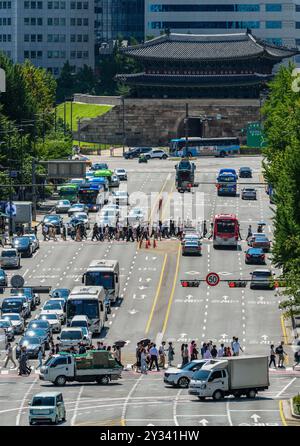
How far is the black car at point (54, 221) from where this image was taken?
154450mm

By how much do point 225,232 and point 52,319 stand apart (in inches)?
1579

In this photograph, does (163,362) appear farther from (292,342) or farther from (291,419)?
(291,419)

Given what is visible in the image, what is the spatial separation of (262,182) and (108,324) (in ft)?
291

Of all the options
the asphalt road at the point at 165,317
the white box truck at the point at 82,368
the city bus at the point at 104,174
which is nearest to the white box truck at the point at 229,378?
the asphalt road at the point at 165,317

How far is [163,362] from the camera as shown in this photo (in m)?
95.2

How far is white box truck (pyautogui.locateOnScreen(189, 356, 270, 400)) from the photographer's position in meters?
77.9

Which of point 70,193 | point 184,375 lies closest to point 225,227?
point 70,193

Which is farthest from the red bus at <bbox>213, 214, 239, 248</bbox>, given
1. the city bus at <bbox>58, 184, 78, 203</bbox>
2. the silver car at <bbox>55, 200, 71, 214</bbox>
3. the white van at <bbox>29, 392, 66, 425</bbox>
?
the white van at <bbox>29, 392, 66, 425</bbox>

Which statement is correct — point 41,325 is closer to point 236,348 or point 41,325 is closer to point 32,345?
point 32,345

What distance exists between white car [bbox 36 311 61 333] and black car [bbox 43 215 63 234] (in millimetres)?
45836

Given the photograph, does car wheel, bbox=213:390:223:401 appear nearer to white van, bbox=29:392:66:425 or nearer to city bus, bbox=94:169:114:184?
white van, bbox=29:392:66:425

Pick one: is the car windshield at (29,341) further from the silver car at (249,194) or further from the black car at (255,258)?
the silver car at (249,194)

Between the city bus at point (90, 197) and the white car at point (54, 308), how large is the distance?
193 feet
